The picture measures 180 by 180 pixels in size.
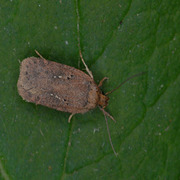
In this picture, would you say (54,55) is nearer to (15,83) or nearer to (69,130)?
(15,83)

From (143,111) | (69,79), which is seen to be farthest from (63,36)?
(143,111)

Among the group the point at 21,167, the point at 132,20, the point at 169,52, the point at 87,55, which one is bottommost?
the point at 21,167

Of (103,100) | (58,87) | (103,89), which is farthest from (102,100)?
(58,87)

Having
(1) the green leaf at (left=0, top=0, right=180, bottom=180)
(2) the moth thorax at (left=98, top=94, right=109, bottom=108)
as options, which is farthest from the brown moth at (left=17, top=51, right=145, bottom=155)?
(1) the green leaf at (left=0, top=0, right=180, bottom=180)

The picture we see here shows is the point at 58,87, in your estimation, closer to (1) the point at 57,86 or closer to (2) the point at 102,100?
(1) the point at 57,86

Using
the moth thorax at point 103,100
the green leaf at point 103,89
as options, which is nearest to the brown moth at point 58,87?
the moth thorax at point 103,100

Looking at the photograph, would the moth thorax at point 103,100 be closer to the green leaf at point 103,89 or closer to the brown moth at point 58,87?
the brown moth at point 58,87

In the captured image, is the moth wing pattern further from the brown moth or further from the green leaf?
the green leaf
